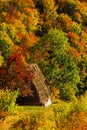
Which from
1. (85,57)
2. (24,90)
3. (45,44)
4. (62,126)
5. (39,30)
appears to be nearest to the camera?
(62,126)

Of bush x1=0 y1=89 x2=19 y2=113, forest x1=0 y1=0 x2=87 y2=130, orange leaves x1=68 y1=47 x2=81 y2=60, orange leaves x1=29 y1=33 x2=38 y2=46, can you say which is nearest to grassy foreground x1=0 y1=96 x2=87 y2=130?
forest x1=0 y1=0 x2=87 y2=130

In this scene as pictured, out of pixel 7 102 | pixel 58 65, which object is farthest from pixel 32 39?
pixel 7 102

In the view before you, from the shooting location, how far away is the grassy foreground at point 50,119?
7012 cm

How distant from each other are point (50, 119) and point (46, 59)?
45.2 meters

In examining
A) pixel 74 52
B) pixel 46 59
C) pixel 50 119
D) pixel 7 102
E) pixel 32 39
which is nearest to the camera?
pixel 50 119

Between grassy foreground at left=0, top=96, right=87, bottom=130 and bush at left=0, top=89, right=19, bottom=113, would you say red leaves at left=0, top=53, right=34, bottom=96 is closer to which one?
grassy foreground at left=0, top=96, right=87, bottom=130

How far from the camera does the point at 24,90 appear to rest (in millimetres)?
92250

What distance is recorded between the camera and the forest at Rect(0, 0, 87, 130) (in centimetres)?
7456

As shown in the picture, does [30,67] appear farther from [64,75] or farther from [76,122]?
[76,122]

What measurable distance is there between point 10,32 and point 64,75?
28451 mm

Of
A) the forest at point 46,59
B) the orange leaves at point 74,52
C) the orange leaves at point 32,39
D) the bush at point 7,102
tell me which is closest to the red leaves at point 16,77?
the forest at point 46,59

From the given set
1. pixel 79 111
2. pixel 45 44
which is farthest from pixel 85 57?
pixel 79 111

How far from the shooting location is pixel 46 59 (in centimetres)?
11669

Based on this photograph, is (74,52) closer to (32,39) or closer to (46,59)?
(32,39)
